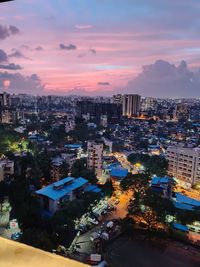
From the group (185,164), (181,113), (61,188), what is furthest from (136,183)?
(181,113)

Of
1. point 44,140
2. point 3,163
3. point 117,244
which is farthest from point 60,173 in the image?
point 44,140

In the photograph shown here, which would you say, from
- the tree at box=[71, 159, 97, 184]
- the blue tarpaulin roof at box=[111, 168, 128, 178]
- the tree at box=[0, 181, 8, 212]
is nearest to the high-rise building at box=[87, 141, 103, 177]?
the tree at box=[71, 159, 97, 184]

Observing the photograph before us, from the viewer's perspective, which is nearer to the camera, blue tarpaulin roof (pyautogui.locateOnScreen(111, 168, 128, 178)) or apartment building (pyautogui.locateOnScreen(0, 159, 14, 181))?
apartment building (pyautogui.locateOnScreen(0, 159, 14, 181))

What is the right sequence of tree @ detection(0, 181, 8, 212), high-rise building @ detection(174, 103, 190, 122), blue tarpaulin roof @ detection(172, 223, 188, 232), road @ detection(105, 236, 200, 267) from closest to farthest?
road @ detection(105, 236, 200, 267), blue tarpaulin roof @ detection(172, 223, 188, 232), tree @ detection(0, 181, 8, 212), high-rise building @ detection(174, 103, 190, 122)

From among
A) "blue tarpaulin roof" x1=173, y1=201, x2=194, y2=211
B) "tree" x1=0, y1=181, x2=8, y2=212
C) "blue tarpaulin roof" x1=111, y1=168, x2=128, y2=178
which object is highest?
"tree" x1=0, y1=181, x2=8, y2=212

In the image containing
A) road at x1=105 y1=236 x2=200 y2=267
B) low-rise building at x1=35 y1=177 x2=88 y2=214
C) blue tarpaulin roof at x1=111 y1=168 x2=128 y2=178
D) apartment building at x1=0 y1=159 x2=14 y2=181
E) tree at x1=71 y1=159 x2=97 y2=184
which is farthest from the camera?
blue tarpaulin roof at x1=111 y1=168 x2=128 y2=178

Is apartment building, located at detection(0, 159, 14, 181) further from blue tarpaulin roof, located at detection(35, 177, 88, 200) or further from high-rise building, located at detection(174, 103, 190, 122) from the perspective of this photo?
high-rise building, located at detection(174, 103, 190, 122)
